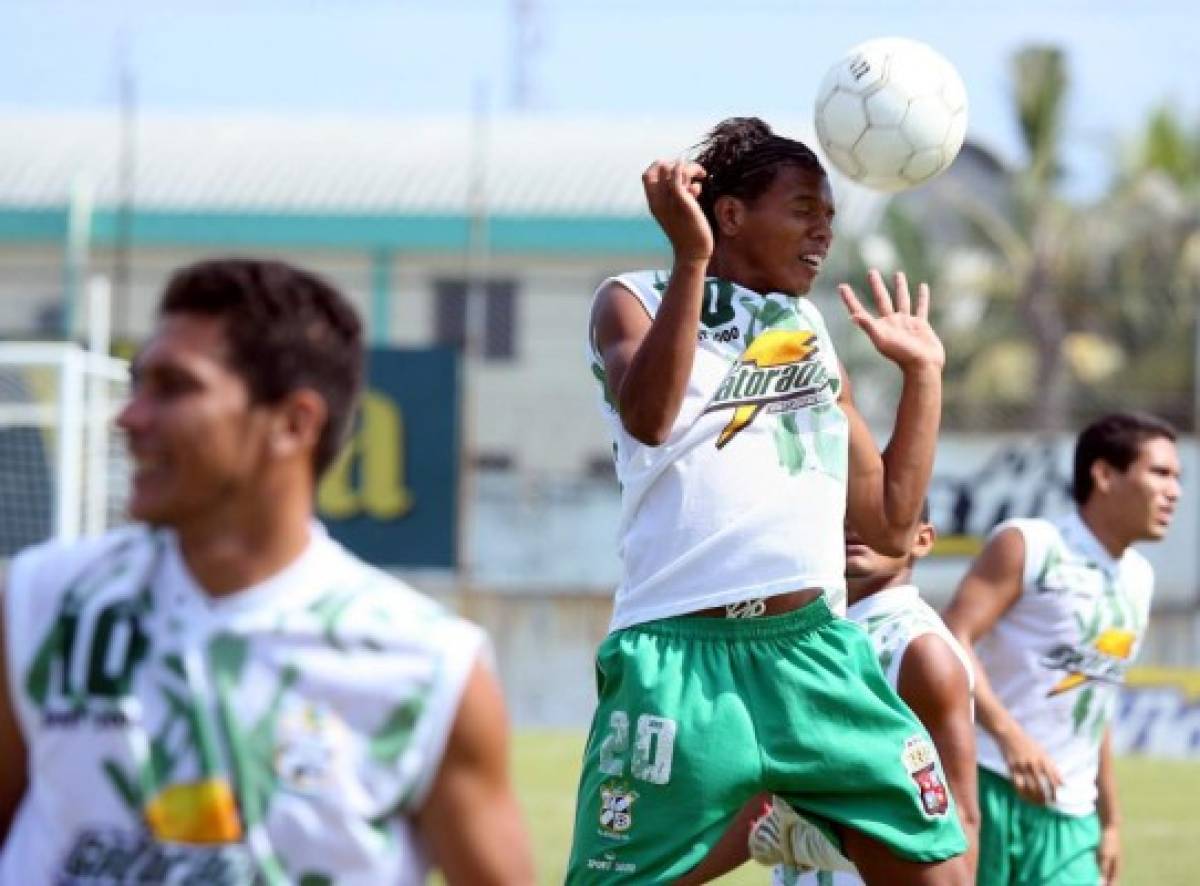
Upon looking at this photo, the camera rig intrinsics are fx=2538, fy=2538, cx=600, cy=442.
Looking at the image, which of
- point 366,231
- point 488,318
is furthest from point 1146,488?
point 366,231

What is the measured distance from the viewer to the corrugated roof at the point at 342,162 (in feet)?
111

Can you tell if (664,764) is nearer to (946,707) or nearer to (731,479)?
(731,479)

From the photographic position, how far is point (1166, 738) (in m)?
18.2

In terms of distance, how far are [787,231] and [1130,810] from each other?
9262mm

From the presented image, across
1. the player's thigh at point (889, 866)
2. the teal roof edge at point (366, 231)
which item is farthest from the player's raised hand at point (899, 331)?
the teal roof edge at point (366, 231)

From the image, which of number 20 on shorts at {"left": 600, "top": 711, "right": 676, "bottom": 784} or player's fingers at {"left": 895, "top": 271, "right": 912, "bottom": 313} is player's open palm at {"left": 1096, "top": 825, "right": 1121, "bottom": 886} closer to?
player's fingers at {"left": 895, "top": 271, "right": 912, "bottom": 313}

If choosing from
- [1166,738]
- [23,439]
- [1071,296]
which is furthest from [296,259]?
[1166,738]

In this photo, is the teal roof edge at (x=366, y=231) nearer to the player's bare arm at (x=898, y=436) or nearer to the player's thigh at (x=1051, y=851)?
the player's thigh at (x=1051, y=851)

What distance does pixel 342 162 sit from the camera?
36125 mm

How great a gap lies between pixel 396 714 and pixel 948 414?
18.9 metres

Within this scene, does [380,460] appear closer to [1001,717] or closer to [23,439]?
[23,439]

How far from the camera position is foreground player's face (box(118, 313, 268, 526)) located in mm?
3258

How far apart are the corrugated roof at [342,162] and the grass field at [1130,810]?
15687 mm

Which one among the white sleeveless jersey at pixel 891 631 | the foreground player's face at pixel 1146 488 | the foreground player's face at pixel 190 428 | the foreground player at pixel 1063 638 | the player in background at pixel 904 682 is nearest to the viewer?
the foreground player's face at pixel 190 428
